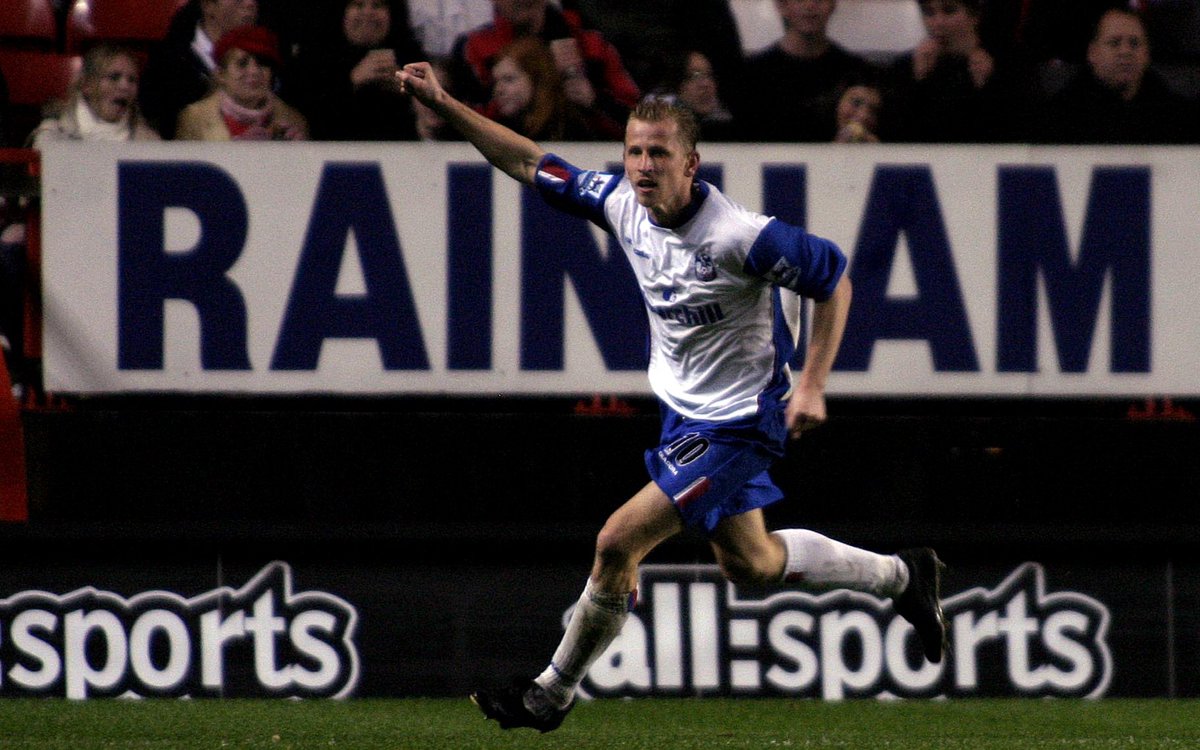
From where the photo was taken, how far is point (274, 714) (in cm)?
611

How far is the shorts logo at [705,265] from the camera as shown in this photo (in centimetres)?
473

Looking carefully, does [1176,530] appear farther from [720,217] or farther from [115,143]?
[115,143]

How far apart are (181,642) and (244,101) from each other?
1930 mm

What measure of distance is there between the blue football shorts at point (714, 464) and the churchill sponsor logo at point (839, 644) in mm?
1718

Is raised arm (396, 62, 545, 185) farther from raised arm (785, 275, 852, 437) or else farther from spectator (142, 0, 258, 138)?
spectator (142, 0, 258, 138)

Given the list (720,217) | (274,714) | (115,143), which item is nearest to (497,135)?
(720,217)

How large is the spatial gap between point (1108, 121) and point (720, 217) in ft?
7.44

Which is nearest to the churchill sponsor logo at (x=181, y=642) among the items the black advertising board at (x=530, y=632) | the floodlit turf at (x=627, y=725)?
the black advertising board at (x=530, y=632)

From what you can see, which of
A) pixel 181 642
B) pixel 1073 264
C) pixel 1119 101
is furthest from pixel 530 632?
pixel 1119 101

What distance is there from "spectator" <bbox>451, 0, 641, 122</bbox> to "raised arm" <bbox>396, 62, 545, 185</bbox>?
1359 millimetres

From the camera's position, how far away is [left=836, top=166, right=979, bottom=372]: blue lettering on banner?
625 centimetres

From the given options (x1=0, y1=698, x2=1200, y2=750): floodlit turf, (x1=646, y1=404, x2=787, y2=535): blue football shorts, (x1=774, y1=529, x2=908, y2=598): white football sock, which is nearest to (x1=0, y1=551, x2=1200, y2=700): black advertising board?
(x1=0, y1=698, x2=1200, y2=750): floodlit turf

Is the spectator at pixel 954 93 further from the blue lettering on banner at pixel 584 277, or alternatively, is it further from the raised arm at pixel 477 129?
the raised arm at pixel 477 129

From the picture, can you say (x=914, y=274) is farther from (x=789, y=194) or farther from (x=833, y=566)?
(x=833, y=566)
